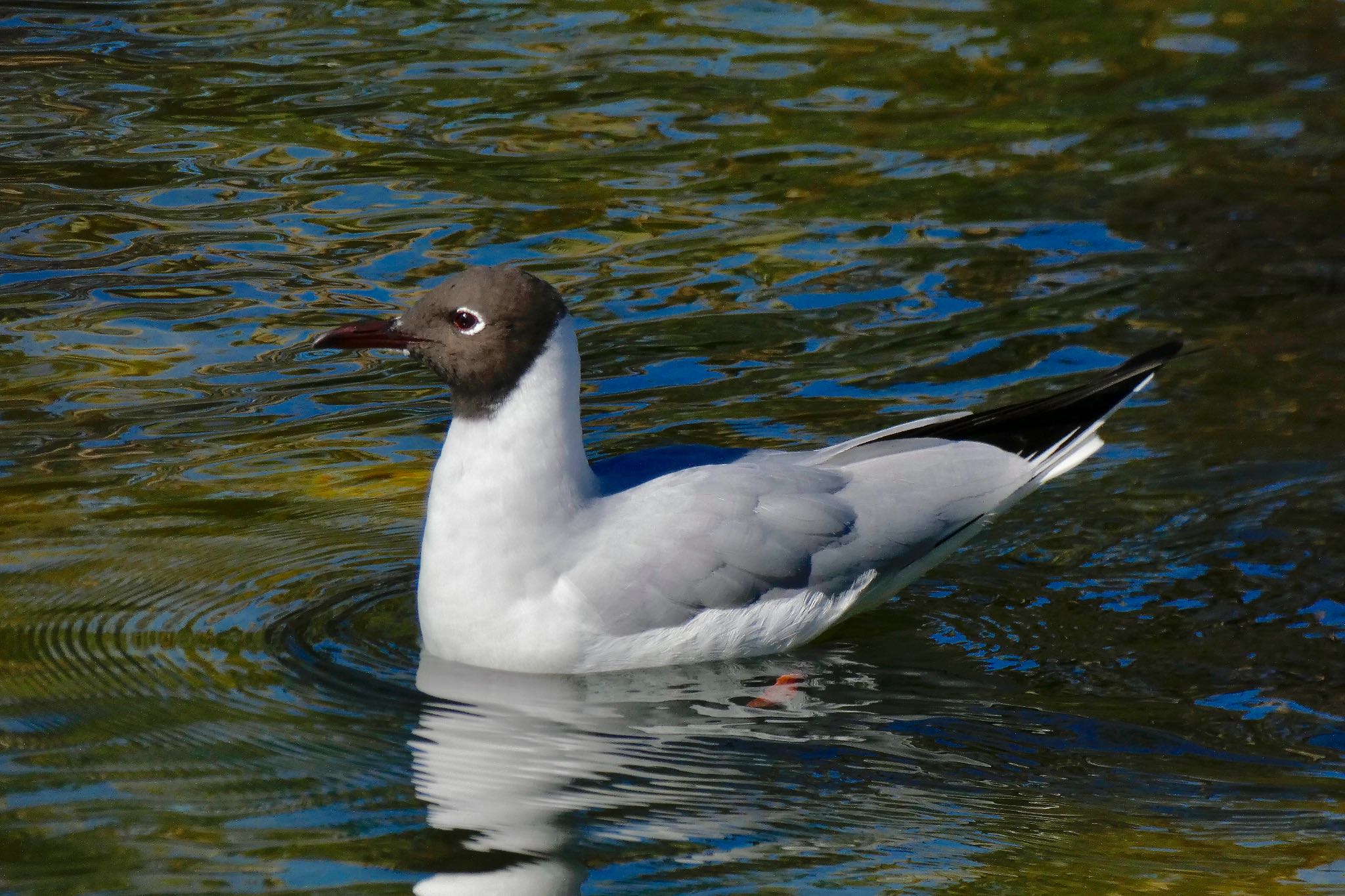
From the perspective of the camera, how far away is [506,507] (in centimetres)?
570

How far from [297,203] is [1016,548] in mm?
4886

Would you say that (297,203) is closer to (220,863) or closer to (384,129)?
(384,129)

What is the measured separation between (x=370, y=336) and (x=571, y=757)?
1.44 metres

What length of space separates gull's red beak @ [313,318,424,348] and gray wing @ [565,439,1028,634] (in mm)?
817

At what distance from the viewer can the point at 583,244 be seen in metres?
9.73

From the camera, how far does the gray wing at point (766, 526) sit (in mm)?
5762

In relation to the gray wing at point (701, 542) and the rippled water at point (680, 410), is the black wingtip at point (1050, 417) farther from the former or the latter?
the gray wing at point (701, 542)

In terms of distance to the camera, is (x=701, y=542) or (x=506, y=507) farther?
(x=701, y=542)

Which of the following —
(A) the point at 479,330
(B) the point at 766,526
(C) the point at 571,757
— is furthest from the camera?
(B) the point at 766,526

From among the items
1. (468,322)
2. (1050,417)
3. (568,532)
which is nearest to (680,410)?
(1050,417)

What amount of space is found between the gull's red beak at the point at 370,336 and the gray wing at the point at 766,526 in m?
0.82

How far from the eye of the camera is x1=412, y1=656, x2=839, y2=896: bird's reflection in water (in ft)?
15.8

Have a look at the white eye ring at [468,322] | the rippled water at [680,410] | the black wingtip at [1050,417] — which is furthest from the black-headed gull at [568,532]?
the black wingtip at [1050,417]

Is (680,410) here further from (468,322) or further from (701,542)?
(468,322)
